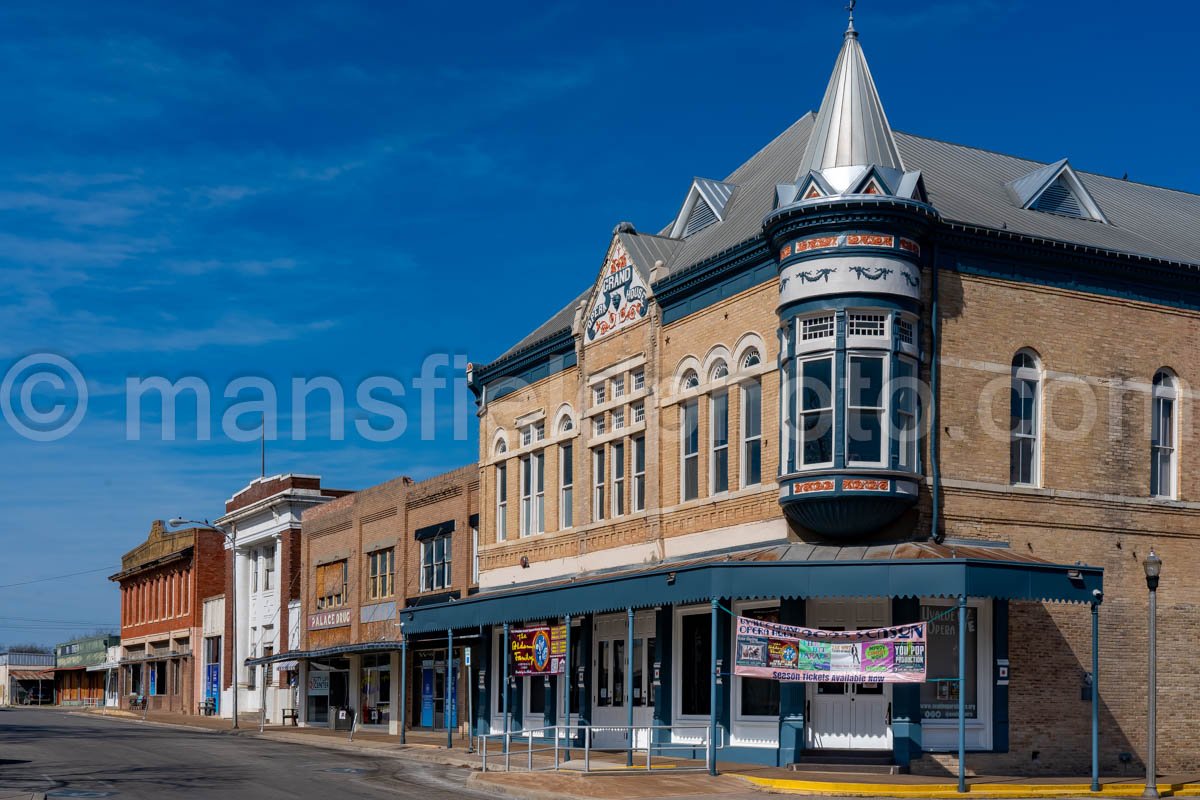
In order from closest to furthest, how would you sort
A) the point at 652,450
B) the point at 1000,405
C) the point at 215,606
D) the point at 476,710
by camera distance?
the point at 1000,405, the point at 652,450, the point at 476,710, the point at 215,606

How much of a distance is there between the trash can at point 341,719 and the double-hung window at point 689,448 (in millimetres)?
23789

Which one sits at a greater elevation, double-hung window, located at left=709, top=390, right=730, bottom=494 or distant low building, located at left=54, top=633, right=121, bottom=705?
double-hung window, located at left=709, top=390, right=730, bottom=494

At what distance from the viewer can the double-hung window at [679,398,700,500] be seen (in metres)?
31.2

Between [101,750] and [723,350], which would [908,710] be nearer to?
[723,350]

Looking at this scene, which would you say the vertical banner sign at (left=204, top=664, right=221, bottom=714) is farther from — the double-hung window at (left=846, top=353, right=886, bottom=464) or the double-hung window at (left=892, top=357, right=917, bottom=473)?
the double-hung window at (left=892, top=357, right=917, bottom=473)

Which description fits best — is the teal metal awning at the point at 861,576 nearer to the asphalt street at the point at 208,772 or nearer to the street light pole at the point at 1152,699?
the street light pole at the point at 1152,699

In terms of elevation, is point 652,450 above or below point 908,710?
above

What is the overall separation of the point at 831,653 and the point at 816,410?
4470 millimetres

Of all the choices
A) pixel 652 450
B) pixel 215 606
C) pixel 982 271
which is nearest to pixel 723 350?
pixel 652 450

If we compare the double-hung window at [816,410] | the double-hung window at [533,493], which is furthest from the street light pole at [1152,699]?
the double-hung window at [533,493]

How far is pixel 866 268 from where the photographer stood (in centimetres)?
2617

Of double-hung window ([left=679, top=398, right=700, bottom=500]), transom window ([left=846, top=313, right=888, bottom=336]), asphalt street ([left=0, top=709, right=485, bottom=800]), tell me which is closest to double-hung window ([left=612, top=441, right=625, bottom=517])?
double-hung window ([left=679, top=398, right=700, bottom=500])

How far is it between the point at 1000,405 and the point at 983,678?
5.14m

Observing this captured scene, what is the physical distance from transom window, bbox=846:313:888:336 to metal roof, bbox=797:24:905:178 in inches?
119
